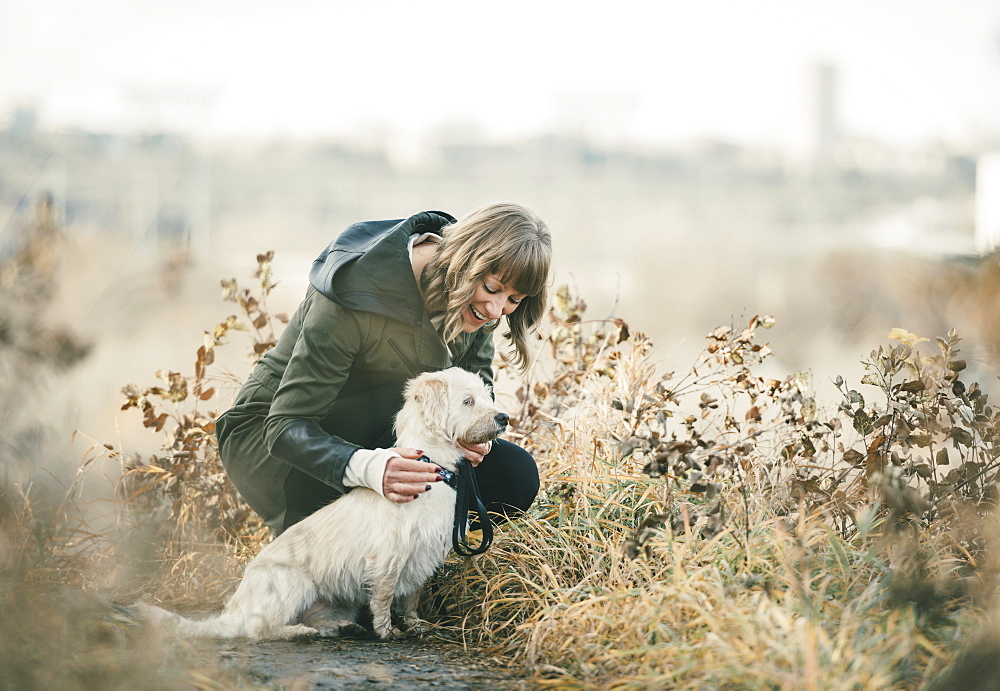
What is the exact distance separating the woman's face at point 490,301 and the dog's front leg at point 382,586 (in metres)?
0.99

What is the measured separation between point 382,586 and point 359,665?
12.5 inches

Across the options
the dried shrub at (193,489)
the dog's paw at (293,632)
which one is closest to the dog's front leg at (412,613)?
the dog's paw at (293,632)

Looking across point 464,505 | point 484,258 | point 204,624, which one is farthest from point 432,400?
point 204,624

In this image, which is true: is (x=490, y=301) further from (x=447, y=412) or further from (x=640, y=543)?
(x=640, y=543)

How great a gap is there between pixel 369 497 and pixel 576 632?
893 millimetres

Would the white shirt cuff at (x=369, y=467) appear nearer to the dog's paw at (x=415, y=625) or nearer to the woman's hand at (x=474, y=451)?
the woman's hand at (x=474, y=451)

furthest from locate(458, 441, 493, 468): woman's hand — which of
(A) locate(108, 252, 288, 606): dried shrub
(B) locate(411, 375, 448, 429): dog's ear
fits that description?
(A) locate(108, 252, 288, 606): dried shrub

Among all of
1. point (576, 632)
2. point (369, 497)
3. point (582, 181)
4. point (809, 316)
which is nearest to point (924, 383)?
point (576, 632)

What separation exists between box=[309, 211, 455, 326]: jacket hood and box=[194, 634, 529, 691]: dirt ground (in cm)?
125

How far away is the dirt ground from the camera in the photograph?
292 cm

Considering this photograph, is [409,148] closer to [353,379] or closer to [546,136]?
[546,136]

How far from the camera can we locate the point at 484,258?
11.1 feet

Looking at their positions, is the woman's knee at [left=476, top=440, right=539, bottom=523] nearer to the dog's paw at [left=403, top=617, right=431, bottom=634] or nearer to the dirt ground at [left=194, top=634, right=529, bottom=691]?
the dog's paw at [left=403, top=617, right=431, bottom=634]

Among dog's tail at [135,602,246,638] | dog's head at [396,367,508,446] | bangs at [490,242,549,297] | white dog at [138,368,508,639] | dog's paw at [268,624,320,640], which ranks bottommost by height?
dog's paw at [268,624,320,640]
